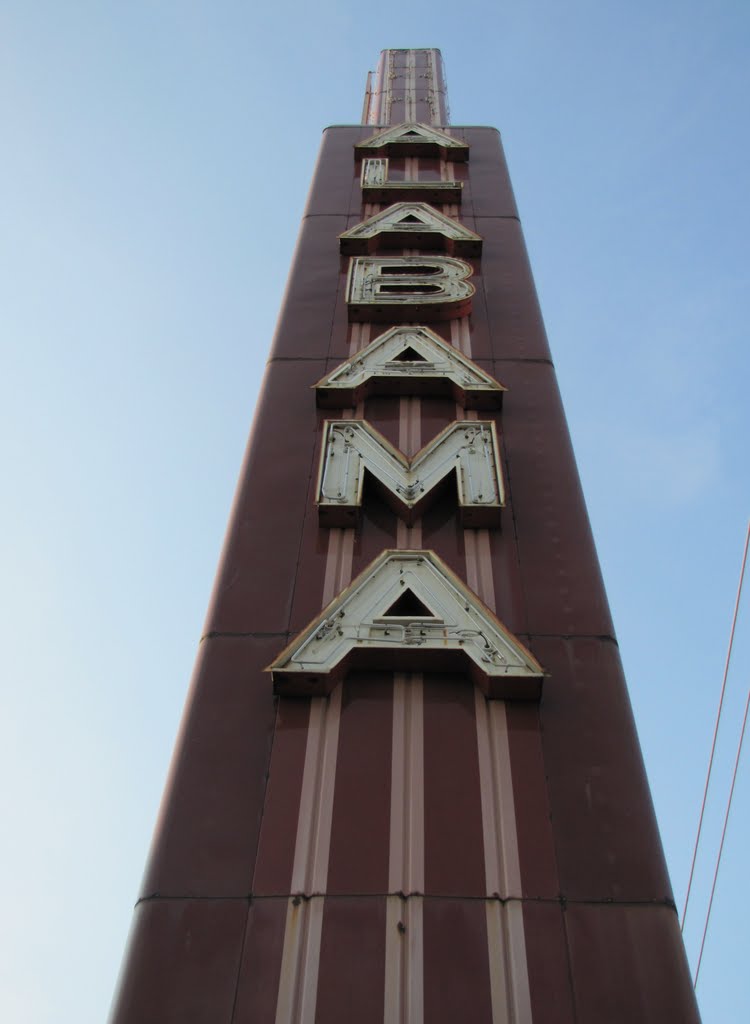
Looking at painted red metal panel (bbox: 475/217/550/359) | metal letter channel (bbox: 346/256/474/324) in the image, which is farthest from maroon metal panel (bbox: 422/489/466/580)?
metal letter channel (bbox: 346/256/474/324)

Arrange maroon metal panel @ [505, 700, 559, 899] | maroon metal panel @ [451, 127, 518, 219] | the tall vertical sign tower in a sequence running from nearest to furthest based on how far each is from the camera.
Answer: the tall vertical sign tower, maroon metal panel @ [505, 700, 559, 899], maroon metal panel @ [451, 127, 518, 219]

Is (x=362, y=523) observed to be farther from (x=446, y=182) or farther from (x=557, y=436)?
(x=446, y=182)

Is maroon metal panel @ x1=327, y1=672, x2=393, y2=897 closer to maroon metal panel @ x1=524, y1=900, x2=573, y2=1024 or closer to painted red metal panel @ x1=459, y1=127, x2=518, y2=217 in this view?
maroon metal panel @ x1=524, y1=900, x2=573, y2=1024

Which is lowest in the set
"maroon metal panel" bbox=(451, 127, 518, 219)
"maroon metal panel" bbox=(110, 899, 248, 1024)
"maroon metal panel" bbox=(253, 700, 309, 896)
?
"maroon metal panel" bbox=(110, 899, 248, 1024)

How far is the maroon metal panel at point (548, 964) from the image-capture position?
449 centimetres

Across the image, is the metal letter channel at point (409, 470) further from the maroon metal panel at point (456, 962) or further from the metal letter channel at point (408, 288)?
the maroon metal panel at point (456, 962)

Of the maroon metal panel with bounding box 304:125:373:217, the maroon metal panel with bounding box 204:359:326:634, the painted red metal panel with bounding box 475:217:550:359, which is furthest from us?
the maroon metal panel with bounding box 304:125:373:217

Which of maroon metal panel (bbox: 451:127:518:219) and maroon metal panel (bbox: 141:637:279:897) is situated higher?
maroon metal panel (bbox: 451:127:518:219)

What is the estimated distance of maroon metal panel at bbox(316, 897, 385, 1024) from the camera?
454cm

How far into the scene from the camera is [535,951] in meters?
4.72

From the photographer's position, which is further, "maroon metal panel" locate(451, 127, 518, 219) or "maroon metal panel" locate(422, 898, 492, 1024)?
"maroon metal panel" locate(451, 127, 518, 219)

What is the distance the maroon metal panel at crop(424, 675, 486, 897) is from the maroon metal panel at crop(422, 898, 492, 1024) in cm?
11

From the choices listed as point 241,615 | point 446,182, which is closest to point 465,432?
point 241,615

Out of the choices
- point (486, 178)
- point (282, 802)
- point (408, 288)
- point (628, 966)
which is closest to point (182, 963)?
point (282, 802)
